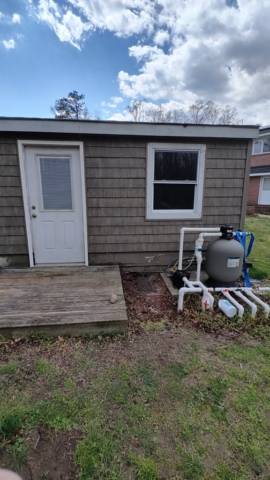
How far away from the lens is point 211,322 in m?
2.75

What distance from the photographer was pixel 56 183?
387 cm

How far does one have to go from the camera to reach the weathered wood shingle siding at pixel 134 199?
3805 millimetres

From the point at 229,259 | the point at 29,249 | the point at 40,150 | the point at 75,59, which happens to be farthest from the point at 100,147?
the point at 75,59

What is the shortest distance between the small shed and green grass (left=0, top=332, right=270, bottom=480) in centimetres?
215

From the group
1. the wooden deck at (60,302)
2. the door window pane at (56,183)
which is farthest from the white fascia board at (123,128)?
the wooden deck at (60,302)

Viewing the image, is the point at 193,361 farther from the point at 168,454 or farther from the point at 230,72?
the point at 230,72

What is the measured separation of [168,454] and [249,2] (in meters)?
8.33

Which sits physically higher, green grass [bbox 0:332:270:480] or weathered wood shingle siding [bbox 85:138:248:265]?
weathered wood shingle siding [bbox 85:138:248:265]

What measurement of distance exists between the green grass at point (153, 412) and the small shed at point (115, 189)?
2150mm

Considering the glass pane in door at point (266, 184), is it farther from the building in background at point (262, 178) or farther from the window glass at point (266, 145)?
the window glass at point (266, 145)

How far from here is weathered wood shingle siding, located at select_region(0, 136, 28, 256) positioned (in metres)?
3.61

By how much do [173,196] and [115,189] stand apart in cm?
104

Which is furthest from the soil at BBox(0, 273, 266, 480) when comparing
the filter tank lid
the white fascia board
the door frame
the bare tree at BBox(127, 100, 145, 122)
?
the bare tree at BBox(127, 100, 145, 122)

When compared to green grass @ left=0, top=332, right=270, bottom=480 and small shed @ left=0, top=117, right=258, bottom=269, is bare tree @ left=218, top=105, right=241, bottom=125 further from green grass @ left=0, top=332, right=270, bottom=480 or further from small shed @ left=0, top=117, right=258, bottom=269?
green grass @ left=0, top=332, right=270, bottom=480
